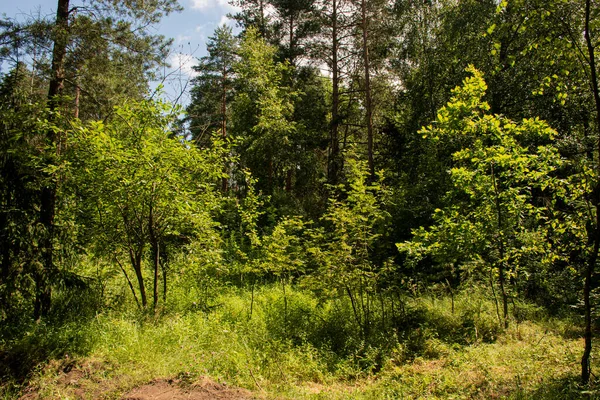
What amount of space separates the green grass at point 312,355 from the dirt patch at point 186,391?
0.48 feet

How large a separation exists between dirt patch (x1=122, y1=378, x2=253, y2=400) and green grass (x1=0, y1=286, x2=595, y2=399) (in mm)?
146

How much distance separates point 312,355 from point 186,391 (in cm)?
245

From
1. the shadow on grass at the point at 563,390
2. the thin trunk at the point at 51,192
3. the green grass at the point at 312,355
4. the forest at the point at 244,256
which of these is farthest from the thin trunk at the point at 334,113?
the shadow on grass at the point at 563,390

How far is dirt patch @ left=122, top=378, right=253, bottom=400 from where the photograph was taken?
457 cm

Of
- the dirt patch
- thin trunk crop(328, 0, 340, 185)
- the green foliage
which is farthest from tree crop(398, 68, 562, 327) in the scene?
thin trunk crop(328, 0, 340, 185)

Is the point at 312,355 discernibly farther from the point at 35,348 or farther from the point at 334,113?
the point at 334,113

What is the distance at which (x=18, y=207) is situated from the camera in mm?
6309

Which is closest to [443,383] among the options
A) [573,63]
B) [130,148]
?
[573,63]

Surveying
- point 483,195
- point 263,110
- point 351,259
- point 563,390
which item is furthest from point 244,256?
point 263,110

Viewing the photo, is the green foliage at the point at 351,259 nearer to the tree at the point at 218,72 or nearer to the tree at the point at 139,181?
the tree at the point at 139,181

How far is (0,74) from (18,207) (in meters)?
2.52

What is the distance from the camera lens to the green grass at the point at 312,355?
4754mm

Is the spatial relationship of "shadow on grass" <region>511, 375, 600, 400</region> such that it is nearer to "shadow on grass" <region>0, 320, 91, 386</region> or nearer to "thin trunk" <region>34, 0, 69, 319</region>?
"shadow on grass" <region>0, 320, 91, 386</region>

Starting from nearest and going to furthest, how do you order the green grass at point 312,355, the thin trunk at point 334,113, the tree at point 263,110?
the green grass at point 312,355 → the thin trunk at point 334,113 → the tree at point 263,110
